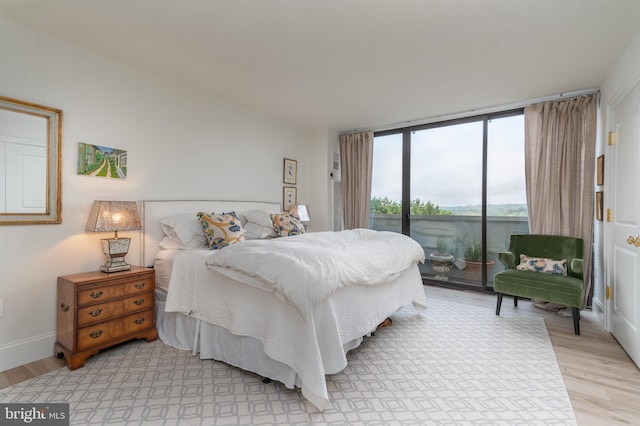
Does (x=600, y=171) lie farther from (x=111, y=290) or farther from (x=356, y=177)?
(x=111, y=290)

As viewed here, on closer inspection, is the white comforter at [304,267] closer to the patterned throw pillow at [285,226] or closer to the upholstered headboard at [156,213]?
the patterned throw pillow at [285,226]

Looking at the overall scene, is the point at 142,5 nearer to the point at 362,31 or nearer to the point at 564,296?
the point at 362,31

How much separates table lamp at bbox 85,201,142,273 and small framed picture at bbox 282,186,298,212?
2.33 m

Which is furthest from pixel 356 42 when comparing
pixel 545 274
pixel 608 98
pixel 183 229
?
pixel 545 274

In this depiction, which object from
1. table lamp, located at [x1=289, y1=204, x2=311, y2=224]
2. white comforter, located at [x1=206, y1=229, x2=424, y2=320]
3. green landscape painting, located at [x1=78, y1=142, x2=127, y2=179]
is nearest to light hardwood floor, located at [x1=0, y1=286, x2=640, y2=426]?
white comforter, located at [x1=206, y1=229, x2=424, y2=320]

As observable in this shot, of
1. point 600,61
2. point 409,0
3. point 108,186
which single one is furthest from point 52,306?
point 600,61

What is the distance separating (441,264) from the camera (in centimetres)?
452

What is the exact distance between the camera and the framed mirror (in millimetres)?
2164

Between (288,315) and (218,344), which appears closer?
(288,315)

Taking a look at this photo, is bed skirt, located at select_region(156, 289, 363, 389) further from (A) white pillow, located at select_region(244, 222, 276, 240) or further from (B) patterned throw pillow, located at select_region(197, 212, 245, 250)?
(A) white pillow, located at select_region(244, 222, 276, 240)

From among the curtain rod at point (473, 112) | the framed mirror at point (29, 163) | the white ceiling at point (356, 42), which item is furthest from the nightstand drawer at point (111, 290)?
the curtain rod at point (473, 112)

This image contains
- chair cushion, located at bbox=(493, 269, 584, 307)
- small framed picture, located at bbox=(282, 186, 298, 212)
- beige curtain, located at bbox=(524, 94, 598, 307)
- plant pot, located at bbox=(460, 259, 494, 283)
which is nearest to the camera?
chair cushion, located at bbox=(493, 269, 584, 307)

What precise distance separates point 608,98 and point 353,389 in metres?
3.46

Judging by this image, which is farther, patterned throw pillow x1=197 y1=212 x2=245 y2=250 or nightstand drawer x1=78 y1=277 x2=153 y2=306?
patterned throw pillow x1=197 y1=212 x2=245 y2=250
